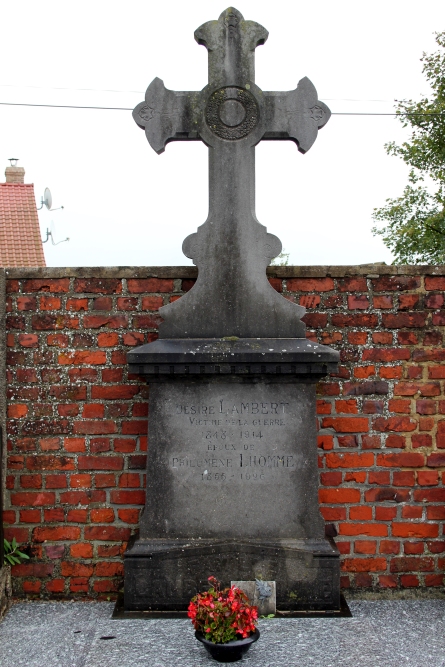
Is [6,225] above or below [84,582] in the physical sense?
above

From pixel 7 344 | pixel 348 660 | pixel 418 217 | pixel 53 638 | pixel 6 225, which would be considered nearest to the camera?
pixel 348 660

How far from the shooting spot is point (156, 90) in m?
4.09

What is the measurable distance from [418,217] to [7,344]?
66.6 ft

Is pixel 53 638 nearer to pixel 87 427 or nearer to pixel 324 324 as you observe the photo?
pixel 87 427

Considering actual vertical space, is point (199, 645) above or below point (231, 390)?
below

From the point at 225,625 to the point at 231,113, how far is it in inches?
110

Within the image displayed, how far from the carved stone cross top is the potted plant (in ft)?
4.87

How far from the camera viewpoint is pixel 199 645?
3.44 m

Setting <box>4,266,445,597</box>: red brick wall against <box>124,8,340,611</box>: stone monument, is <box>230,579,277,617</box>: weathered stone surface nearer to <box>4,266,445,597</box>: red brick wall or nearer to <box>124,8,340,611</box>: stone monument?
<box>124,8,340,611</box>: stone monument

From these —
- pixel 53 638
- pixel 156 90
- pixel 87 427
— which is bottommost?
pixel 53 638

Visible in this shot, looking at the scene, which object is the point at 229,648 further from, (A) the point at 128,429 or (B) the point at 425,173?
(B) the point at 425,173

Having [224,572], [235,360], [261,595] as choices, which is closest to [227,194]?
[235,360]

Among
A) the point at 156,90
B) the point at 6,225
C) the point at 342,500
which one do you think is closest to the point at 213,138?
the point at 156,90

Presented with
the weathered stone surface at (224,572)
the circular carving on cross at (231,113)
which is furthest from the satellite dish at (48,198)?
the weathered stone surface at (224,572)
